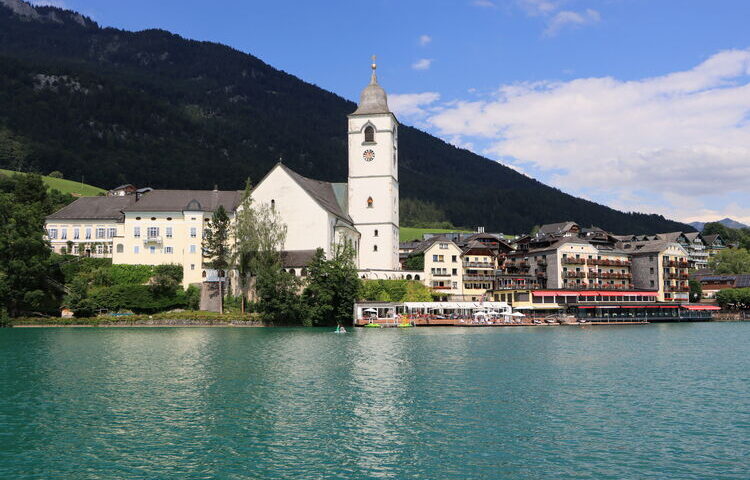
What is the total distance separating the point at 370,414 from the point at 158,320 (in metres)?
56.3

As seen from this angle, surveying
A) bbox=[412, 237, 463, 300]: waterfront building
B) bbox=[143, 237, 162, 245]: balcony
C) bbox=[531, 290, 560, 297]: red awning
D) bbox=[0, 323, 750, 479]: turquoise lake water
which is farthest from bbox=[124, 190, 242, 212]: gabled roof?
bbox=[531, 290, 560, 297]: red awning

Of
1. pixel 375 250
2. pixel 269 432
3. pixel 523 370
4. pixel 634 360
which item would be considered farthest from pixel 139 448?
pixel 375 250

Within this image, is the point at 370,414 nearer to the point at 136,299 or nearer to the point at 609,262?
the point at 136,299

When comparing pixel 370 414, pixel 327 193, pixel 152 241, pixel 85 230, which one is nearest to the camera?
pixel 370 414

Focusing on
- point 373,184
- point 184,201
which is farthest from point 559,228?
point 184,201

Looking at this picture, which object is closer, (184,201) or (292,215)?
(292,215)

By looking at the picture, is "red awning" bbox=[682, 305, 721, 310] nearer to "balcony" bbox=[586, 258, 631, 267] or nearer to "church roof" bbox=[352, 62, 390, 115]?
"balcony" bbox=[586, 258, 631, 267]

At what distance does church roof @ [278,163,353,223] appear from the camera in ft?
291

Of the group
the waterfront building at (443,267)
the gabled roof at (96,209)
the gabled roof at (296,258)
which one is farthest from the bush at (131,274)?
the waterfront building at (443,267)

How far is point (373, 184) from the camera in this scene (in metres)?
95.5

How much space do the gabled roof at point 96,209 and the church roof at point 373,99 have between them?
36.4m

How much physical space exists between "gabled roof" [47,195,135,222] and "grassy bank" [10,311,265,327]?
18303 millimetres

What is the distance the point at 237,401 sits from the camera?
3041 cm

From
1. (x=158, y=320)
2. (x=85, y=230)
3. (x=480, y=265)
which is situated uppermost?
(x=85, y=230)
